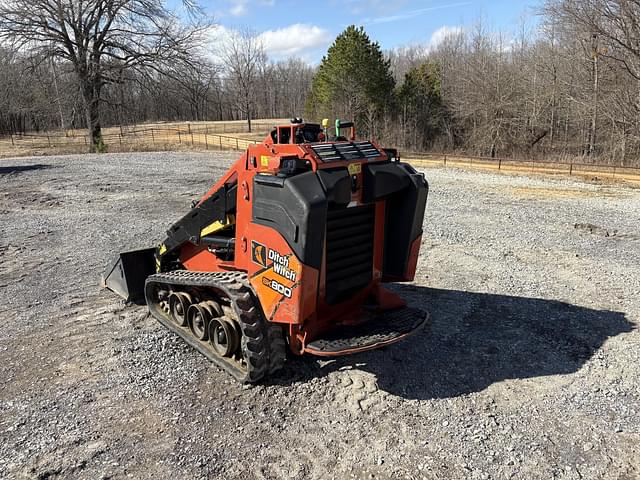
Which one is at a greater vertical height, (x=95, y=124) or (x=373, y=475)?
(x=95, y=124)

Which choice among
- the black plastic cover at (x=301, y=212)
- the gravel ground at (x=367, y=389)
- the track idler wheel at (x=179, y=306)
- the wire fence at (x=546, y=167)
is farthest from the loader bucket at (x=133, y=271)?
the wire fence at (x=546, y=167)

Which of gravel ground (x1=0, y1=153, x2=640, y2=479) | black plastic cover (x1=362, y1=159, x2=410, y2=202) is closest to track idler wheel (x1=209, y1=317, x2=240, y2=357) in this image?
gravel ground (x1=0, y1=153, x2=640, y2=479)

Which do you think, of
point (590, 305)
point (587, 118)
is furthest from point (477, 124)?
point (590, 305)

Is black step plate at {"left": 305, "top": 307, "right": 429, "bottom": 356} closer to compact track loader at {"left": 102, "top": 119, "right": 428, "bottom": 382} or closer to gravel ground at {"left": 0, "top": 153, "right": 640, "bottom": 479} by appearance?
compact track loader at {"left": 102, "top": 119, "right": 428, "bottom": 382}

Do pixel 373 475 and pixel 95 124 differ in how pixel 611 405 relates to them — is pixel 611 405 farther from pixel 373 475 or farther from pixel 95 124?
pixel 95 124

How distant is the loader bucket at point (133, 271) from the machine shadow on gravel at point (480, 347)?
301 centimetres

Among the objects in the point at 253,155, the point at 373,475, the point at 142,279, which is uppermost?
the point at 253,155

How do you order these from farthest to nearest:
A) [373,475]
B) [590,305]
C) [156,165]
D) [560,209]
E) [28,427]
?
[156,165] → [560,209] → [590,305] → [28,427] → [373,475]

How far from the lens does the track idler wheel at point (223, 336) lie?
5.15 meters

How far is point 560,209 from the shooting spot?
13.8 metres

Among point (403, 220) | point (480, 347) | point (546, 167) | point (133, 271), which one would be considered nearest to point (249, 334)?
point (403, 220)

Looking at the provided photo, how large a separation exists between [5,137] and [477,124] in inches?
1748

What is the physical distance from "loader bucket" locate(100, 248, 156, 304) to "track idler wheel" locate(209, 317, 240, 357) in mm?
2214

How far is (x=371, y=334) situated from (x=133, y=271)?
396cm
